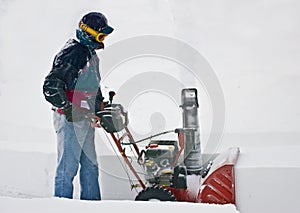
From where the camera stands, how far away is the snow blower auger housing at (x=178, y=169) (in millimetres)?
1530

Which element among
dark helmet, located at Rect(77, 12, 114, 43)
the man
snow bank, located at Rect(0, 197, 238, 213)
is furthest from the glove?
snow bank, located at Rect(0, 197, 238, 213)

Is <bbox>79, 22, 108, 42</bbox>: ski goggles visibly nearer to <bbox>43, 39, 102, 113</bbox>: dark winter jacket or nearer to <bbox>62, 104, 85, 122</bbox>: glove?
<bbox>43, 39, 102, 113</bbox>: dark winter jacket

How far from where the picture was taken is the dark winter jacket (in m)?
1.58

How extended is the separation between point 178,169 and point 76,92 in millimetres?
575

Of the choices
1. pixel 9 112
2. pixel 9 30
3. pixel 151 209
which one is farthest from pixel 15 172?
pixel 151 209

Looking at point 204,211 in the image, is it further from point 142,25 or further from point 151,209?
point 142,25

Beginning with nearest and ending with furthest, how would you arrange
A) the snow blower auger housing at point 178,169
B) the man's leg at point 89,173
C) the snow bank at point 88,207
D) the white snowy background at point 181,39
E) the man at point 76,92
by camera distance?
the snow bank at point 88,207 → the snow blower auger housing at point 178,169 → the man at point 76,92 → the man's leg at point 89,173 → the white snowy background at point 181,39

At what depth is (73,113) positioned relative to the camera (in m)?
1.62

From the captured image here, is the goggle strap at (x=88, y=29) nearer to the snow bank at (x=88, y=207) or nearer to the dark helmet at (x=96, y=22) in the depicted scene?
the dark helmet at (x=96, y=22)

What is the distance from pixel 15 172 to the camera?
243 centimetres

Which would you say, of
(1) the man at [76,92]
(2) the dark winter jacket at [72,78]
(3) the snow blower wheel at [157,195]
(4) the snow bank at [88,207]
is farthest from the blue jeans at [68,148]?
(4) the snow bank at [88,207]

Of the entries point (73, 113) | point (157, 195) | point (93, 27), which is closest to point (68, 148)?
point (73, 113)

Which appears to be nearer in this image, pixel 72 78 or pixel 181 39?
pixel 72 78

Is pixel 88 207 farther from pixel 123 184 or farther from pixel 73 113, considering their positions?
pixel 123 184
